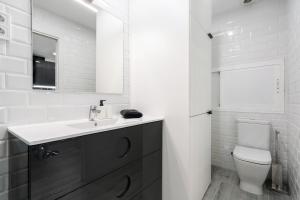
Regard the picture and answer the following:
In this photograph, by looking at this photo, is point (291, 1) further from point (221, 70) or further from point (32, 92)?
point (32, 92)

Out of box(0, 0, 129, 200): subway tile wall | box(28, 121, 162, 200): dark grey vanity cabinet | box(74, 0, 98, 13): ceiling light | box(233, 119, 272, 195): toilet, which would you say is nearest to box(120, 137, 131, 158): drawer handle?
box(28, 121, 162, 200): dark grey vanity cabinet

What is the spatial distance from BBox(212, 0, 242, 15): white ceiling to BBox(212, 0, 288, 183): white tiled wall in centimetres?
8

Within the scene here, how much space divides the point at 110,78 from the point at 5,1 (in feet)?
2.89

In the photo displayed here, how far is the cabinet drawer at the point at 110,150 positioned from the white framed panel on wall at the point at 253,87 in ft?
6.12

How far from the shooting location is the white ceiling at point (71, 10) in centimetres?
108

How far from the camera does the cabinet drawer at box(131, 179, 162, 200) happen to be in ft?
3.94

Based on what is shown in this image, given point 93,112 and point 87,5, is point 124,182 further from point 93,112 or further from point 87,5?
point 87,5

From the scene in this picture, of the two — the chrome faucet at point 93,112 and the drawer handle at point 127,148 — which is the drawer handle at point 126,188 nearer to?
the drawer handle at point 127,148

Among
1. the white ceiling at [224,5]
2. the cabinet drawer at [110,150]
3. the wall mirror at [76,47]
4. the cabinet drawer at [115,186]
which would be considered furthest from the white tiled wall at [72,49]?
the white ceiling at [224,5]

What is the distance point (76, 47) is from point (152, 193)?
145 cm

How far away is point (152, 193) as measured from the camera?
1336 mm

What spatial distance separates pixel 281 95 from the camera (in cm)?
202

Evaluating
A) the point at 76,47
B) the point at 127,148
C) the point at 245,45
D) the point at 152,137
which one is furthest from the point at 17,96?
the point at 245,45

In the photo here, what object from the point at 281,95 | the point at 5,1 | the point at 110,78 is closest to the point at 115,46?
the point at 110,78
